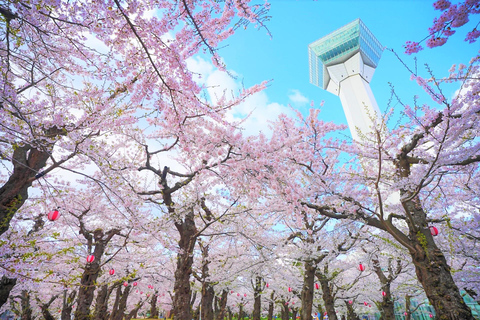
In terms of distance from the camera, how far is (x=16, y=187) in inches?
191

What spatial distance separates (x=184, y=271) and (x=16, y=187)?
4664mm

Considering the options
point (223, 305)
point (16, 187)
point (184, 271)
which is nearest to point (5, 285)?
point (16, 187)

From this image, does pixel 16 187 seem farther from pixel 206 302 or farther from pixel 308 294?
pixel 308 294

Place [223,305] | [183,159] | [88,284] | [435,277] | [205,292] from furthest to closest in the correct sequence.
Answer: [223,305]
[205,292]
[183,159]
[88,284]
[435,277]

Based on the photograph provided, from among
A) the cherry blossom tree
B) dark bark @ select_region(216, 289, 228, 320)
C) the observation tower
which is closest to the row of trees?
the cherry blossom tree

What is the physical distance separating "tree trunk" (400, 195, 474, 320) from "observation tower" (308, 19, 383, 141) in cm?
5597

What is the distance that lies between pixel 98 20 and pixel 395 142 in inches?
344

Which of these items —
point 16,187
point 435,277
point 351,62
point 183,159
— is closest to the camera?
point 16,187

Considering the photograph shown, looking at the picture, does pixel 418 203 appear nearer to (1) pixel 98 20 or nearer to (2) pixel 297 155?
(2) pixel 297 155

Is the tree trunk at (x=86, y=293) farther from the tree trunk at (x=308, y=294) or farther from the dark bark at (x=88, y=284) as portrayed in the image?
the tree trunk at (x=308, y=294)

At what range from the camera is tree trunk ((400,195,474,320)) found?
506 centimetres

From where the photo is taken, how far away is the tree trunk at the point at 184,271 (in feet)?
21.9

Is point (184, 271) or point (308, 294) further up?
point (184, 271)

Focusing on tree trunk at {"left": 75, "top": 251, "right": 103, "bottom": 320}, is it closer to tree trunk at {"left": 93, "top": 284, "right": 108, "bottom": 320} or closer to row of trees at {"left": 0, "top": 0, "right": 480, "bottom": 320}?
row of trees at {"left": 0, "top": 0, "right": 480, "bottom": 320}
